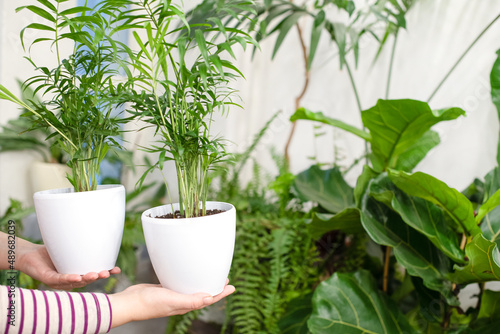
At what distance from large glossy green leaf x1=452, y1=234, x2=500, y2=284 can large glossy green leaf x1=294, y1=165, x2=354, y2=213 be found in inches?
15.2

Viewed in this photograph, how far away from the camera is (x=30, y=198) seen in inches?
26.5

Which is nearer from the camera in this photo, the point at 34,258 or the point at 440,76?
the point at 34,258

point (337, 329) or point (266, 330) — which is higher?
point (337, 329)

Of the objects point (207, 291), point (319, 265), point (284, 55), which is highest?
point (284, 55)

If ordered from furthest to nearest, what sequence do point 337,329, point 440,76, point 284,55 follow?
point 284,55 → point 440,76 → point 337,329

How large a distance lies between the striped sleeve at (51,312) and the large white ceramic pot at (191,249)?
0.09 m

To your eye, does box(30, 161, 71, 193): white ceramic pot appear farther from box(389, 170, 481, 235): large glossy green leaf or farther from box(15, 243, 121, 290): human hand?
box(389, 170, 481, 235): large glossy green leaf

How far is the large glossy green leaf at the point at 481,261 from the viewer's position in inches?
26.8

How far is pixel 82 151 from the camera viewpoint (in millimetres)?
508

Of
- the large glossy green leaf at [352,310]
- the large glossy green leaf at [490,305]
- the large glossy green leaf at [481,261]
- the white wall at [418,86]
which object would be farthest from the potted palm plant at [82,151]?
the large glossy green leaf at [490,305]

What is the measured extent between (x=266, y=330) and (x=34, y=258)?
0.75 m

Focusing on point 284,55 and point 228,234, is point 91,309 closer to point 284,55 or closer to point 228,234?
point 228,234

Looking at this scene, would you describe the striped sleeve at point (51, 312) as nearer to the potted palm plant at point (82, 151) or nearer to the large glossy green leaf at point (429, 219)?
the potted palm plant at point (82, 151)

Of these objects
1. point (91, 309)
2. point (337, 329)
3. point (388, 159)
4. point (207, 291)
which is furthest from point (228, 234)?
point (388, 159)
